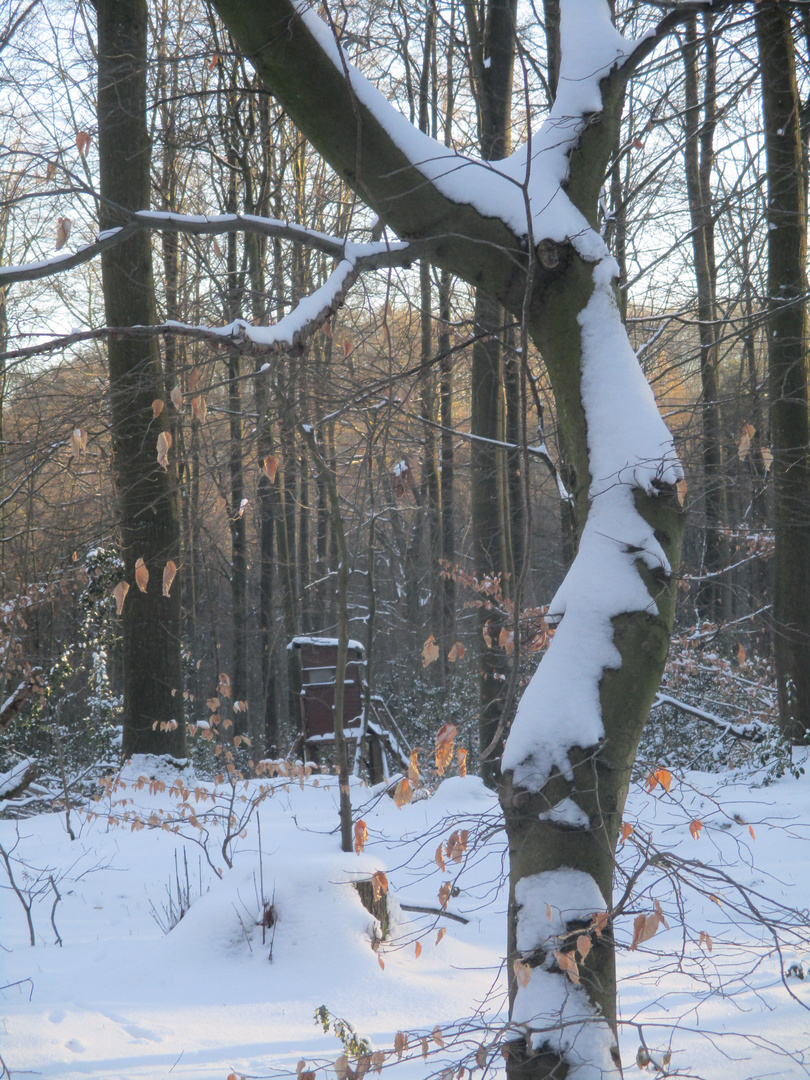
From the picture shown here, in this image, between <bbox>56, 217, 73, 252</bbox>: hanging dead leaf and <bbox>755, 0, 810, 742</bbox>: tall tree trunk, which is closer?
<bbox>56, 217, 73, 252</bbox>: hanging dead leaf

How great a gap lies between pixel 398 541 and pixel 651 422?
17.2 metres

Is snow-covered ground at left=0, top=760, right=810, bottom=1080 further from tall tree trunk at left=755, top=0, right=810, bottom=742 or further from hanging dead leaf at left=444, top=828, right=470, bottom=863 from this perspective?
tall tree trunk at left=755, top=0, right=810, bottom=742

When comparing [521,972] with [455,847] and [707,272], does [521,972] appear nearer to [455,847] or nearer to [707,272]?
[455,847]

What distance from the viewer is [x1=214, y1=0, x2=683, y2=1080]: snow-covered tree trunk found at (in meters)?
2.34

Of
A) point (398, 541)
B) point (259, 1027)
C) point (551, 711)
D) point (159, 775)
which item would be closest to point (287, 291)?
point (551, 711)

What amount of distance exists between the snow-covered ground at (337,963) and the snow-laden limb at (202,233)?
78.5 inches

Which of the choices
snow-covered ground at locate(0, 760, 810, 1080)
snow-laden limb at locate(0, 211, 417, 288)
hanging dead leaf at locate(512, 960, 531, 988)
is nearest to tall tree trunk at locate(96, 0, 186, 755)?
snow-covered ground at locate(0, 760, 810, 1080)

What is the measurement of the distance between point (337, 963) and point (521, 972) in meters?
2.36

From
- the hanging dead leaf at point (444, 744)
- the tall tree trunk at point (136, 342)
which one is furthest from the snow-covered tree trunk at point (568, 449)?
the tall tree trunk at point (136, 342)

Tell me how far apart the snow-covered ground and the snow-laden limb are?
78.5 inches

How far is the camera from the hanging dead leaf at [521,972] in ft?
7.44

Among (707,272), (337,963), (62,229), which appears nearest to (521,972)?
(337,963)

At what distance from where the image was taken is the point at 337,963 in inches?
169

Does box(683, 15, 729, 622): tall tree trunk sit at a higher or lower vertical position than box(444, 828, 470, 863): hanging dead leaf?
higher
